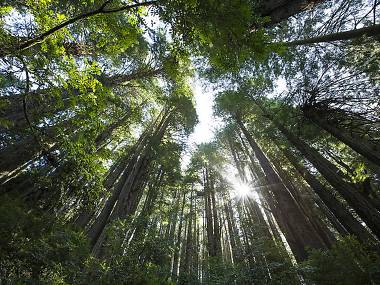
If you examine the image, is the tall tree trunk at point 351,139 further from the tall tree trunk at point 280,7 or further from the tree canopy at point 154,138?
the tall tree trunk at point 280,7

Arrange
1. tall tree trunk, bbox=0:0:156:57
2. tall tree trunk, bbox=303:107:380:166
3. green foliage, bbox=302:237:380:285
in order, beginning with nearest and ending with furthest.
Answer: tall tree trunk, bbox=0:0:156:57 → green foliage, bbox=302:237:380:285 → tall tree trunk, bbox=303:107:380:166

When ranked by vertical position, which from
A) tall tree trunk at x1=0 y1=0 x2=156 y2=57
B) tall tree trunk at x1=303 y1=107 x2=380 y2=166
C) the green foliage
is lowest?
the green foliage

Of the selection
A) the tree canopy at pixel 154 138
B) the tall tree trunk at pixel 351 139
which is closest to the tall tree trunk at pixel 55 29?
the tree canopy at pixel 154 138

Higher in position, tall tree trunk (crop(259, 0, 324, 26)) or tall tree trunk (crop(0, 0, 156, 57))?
tall tree trunk (crop(259, 0, 324, 26))

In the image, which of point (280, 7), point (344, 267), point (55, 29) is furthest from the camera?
point (280, 7)

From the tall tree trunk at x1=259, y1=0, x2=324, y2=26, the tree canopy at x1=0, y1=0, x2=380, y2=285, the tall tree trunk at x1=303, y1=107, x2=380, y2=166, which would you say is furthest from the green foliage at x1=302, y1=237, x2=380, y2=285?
the tall tree trunk at x1=259, y1=0, x2=324, y2=26

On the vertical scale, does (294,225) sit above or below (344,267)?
above

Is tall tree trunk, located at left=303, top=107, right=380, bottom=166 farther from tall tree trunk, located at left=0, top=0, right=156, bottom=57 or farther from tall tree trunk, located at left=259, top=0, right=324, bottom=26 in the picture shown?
tall tree trunk, located at left=0, top=0, right=156, bottom=57

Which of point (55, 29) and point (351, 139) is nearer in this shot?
point (55, 29)

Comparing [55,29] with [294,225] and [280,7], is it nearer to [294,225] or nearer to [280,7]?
[280,7]

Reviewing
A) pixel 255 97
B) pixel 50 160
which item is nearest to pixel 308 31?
pixel 255 97

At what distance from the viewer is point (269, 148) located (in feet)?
45.3

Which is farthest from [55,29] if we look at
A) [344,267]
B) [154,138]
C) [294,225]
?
[154,138]

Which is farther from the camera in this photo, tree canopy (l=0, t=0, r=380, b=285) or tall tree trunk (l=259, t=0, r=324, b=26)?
tall tree trunk (l=259, t=0, r=324, b=26)
